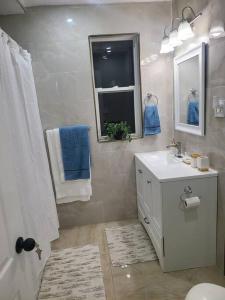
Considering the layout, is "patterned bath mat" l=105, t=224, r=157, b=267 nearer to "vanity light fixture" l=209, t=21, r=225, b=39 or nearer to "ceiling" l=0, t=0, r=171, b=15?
"vanity light fixture" l=209, t=21, r=225, b=39

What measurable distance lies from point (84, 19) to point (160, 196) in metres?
1.94

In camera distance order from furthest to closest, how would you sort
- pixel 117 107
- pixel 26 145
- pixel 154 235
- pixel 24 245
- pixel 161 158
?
1. pixel 117 107
2. pixel 161 158
3. pixel 154 235
4. pixel 26 145
5. pixel 24 245

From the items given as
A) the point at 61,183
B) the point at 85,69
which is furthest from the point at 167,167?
the point at 85,69

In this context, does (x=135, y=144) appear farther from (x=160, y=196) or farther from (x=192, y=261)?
(x=192, y=261)

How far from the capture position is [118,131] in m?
2.54

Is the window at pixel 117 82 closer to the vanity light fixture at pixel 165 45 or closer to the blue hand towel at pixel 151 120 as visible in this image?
the blue hand towel at pixel 151 120

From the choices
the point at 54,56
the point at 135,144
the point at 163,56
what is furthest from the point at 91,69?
the point at 135,144

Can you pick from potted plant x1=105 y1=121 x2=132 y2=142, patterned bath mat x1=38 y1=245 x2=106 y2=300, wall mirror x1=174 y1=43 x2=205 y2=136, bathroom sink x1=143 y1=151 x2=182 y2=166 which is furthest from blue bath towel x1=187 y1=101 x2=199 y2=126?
patterned bath mat x1=38 y1=245 x2=106 y2=300

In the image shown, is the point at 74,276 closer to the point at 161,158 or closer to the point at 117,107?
the point at 161,158

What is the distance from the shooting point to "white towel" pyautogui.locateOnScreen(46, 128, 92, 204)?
8.03ft

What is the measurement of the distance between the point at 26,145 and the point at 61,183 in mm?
1058

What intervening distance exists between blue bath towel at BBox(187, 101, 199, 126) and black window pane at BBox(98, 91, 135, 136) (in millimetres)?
728

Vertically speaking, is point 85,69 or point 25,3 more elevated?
point 25,3

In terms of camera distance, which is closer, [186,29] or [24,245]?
[24,245]
